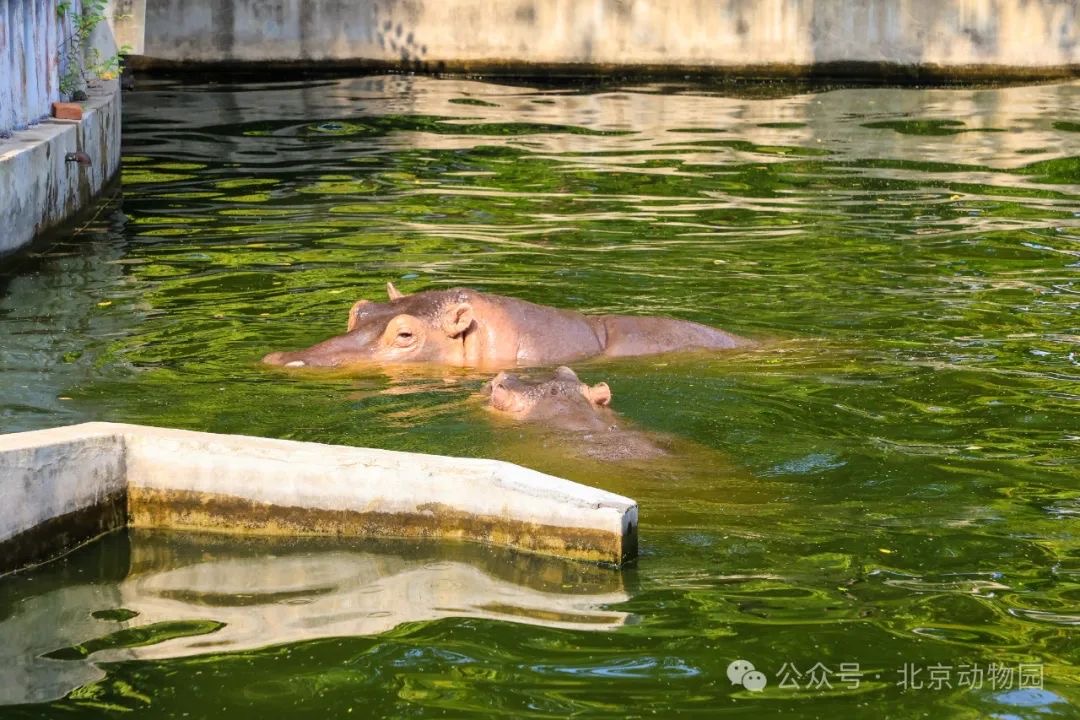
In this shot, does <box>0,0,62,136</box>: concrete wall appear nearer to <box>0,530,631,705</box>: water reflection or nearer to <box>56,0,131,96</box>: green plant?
<box>56,0,131,96</box>: green plant

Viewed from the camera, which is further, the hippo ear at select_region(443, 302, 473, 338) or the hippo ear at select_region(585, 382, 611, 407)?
the hippo ear at select_region(443, 302, 473, 338)

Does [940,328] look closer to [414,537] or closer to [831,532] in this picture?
[831,532]

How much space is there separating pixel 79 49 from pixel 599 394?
8.54 m

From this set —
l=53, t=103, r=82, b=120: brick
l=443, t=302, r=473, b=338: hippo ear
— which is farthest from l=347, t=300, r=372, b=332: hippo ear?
l=53, t=103, r=82, b=120: brick

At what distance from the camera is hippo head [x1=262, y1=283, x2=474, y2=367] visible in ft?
25.3

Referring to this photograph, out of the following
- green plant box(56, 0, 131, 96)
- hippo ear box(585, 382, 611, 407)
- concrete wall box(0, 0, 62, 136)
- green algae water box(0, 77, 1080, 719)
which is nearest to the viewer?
green algae water box(0, 77, 1080, 719)

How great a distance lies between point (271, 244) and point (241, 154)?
168 inches

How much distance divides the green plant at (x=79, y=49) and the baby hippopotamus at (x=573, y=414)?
7222 millimetres

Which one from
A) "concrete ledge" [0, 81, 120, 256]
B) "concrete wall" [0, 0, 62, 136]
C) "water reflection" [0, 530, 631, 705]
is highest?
"concrete wall" [0, 0, 62, 136]

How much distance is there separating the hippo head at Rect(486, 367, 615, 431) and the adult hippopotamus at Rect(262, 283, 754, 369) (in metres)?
1.16

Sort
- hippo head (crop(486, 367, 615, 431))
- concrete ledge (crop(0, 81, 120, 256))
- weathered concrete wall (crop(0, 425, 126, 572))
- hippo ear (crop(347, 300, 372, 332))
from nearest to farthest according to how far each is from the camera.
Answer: weathered concrete wall (crop(0, 425, 126, 572)), hippo head (crop(486, 367, 615, 431)), hippo ear (crop(347, 300, 372, 332)), concrete ledge (crop(0, 81, 120, 256))

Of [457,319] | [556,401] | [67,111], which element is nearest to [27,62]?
[67,111]

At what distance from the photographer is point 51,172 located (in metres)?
10.7

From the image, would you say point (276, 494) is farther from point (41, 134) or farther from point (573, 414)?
point (41, 134)
